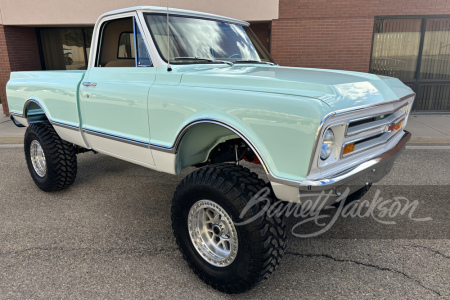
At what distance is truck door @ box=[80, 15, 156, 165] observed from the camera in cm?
305

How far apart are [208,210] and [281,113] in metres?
1.03

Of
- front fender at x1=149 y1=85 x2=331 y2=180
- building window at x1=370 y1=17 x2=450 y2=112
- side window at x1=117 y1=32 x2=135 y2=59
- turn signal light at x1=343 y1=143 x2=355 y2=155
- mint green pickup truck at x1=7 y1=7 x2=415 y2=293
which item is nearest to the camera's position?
front fender at x1=149 y1=85 x2=331 y2=180

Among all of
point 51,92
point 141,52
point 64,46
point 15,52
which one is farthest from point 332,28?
point 15,52

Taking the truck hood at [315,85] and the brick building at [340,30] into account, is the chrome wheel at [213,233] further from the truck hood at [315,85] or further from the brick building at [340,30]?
the brick building at [340,30]

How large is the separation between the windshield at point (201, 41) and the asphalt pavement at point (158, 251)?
175 cm

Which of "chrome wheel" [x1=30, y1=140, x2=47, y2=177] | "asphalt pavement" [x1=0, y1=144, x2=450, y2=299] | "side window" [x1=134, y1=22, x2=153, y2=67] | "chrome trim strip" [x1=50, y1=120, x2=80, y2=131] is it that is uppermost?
"side window" [x1=134, y1=22, x2=153, y2=67]

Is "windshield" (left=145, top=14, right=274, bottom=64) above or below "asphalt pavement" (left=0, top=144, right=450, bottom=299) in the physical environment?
above

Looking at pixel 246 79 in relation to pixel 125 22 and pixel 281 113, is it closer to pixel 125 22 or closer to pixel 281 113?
pixel 281 113

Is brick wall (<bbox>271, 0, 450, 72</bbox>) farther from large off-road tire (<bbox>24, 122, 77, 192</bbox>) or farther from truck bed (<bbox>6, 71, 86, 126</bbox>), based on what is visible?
large off-road tire (<bbox>24, 122, 77, 192</bbox>)

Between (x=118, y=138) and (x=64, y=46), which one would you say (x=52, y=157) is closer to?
(x=118, y=138)

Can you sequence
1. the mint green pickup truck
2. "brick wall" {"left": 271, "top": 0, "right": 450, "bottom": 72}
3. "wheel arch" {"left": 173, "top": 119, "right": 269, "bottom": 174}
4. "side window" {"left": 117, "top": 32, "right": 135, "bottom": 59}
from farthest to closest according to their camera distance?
"brick wall" {"left": 271, "top": 0, "right": 450, "bottom": 72}, "side window" {"left": 117, "top": 32, "right": 135, "bottom": 59}, "wheel arch" {"left": 173, "top": 119, "right": 269, "bottom": 174}, the mint green pickup truck

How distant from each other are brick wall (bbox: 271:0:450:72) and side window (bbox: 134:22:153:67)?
21.4 feet

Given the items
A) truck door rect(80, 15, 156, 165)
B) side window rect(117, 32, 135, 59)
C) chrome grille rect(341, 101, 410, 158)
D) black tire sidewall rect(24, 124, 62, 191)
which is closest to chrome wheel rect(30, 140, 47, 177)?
black tire sidewall rect(24, 124, 62, 191)

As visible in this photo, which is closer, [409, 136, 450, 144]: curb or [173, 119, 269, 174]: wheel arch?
[173, 119, 269, 174]: wheel arch
